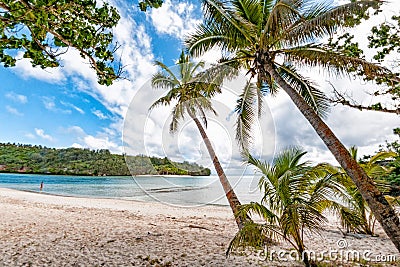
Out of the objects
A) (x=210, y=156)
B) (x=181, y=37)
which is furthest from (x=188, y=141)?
(x=181, y=37)

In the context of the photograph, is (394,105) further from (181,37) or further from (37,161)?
(37,161)

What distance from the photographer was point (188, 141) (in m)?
9.03

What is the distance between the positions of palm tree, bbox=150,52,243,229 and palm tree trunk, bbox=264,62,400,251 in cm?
324

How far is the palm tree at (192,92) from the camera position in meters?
7.61

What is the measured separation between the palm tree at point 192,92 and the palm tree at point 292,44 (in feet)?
3.42

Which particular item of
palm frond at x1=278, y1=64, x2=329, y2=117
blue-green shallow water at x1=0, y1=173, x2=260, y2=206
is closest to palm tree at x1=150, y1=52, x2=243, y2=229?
blue-green shallow water at x1=0, y1=173, x2=260, y2=206

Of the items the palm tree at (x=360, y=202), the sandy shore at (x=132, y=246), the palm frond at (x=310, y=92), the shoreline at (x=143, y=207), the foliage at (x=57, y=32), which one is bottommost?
the shoreline at (x=143, y=207)

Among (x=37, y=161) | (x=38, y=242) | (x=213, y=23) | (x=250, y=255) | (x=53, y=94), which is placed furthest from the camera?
(x=37, y=161)

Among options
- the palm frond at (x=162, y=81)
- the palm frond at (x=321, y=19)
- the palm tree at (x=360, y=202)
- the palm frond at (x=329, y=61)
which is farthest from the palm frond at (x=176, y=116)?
the palm tree at (x=360, y=202)

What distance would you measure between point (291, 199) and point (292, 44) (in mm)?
3747

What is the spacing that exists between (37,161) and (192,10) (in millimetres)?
73428

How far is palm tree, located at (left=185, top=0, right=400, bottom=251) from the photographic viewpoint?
4500mm

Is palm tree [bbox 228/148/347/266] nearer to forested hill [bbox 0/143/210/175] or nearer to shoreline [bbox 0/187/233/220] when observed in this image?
shoreline [bbox 0/187/233/220]

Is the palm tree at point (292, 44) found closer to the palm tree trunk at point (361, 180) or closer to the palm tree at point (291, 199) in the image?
the palm tree trunk at point (361, 180)
